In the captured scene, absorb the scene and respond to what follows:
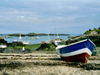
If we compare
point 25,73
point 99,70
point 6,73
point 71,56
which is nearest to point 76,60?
point 71,56

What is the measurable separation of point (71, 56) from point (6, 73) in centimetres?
608

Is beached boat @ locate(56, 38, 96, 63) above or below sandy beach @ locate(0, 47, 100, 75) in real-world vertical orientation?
above

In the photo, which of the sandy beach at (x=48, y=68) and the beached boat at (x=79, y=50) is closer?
the sandy beach at (x=48, y=68)

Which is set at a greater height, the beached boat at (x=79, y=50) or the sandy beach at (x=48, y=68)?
the beached boat at (x=79, y=50)

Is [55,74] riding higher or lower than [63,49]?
lower

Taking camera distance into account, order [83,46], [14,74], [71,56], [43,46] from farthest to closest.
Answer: [43,46] → [71,56] → [83,46] → [14,74]

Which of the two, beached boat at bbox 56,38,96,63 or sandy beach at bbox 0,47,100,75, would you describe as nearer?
sandy beach at bbox 0,47,100,75

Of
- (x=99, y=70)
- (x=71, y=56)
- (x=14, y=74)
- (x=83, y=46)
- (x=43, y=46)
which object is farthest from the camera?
(x=43, y=46)

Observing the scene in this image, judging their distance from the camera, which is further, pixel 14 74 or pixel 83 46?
pixel 83 46

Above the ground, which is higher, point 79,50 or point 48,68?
point 79,50

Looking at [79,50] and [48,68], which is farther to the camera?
[79,50]

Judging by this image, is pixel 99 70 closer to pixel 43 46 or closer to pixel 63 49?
pixel 63 49

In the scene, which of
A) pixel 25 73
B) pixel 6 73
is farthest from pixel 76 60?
pixel 6 73

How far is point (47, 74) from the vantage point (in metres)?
11.1
